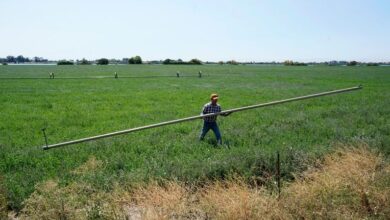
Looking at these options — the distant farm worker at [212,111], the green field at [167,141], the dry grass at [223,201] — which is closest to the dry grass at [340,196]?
the dry grass at [223,201]

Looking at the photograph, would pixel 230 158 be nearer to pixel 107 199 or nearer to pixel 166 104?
pixel 107 199

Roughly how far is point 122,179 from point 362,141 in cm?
650

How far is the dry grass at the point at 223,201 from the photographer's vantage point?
18.3ft

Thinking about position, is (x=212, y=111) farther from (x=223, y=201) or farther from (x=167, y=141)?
(x=223, y=201)

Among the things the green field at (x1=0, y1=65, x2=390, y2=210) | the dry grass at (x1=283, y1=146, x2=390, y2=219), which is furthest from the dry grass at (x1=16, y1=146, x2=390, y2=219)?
the green field at (x1=0, y1=65, x2=390, y2=210)

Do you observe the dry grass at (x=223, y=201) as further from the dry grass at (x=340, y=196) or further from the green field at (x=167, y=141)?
the green field at (x=167, y=141)

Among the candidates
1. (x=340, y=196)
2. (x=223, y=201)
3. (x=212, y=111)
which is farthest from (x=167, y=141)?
(x=340, y=196)

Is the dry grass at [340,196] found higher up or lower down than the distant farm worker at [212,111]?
lower down

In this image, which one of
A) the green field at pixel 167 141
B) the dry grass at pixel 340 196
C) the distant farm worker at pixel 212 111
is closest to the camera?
the dry grass at pixel 340 196

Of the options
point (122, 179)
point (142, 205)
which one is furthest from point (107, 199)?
point (122, 179)

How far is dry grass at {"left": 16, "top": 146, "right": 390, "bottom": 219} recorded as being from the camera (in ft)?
18.3

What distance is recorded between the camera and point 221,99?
2386 cm

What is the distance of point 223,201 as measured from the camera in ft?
19.5

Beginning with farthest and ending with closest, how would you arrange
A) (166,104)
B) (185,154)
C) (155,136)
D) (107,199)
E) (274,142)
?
1. (166,104)
2. (155,136)
3. (274,142)
4. (185,154)
5. (107,199)
